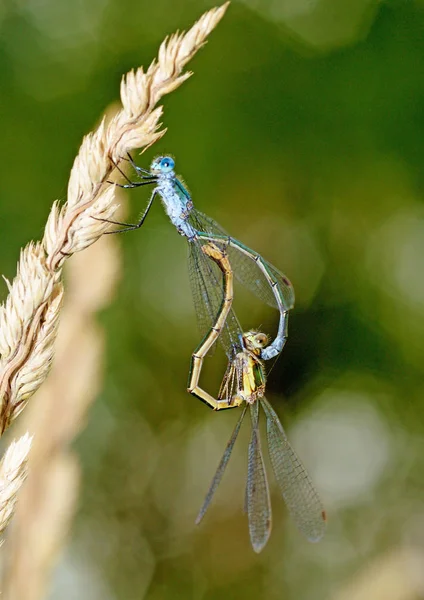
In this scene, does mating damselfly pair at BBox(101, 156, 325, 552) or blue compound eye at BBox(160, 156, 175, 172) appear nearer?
blue compound eye at BBox(160, 156, 175, 172)

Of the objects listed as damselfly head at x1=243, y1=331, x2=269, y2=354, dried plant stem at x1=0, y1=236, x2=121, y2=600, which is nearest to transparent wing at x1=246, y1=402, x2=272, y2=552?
damselfly head at x1=243, y1=331, x2=269, y2=354

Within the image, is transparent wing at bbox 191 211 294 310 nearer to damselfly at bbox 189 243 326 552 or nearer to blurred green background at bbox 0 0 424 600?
damselfly at bbox 189 243 326 552

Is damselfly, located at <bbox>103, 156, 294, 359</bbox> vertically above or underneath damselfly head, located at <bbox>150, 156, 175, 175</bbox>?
underneath

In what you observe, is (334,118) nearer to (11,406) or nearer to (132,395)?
(132,395)

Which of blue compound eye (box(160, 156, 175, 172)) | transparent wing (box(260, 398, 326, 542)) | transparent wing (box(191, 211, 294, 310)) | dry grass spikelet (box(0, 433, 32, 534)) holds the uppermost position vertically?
blue compound eye (box(160, 156, 175, 172))

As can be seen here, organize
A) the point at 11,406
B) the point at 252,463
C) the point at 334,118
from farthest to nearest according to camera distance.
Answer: the point at 334,118 < the point at 252,463 < the point at 11,406

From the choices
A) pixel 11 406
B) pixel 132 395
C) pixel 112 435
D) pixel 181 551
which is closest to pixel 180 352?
pixel 132 395
